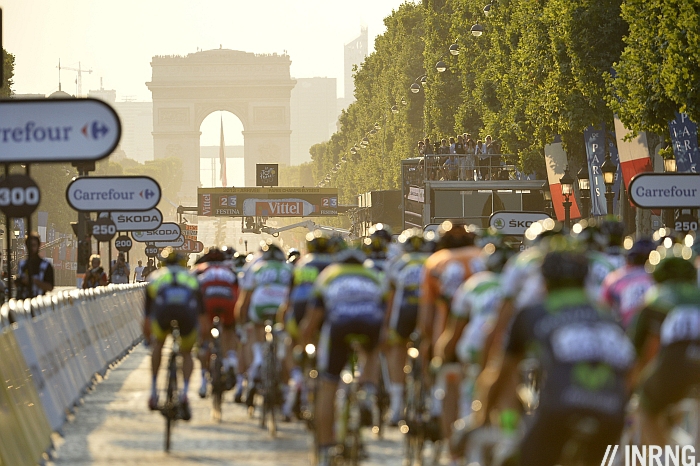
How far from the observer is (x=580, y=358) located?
7.10 metres

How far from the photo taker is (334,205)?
107 m

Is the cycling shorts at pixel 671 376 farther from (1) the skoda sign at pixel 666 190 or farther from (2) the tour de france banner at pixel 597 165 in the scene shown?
(2) the tour de france banner at pixel 597 165

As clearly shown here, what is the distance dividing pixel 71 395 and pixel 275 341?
10.7 ft

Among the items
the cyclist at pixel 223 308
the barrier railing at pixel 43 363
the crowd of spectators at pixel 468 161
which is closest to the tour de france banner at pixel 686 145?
the barrier railing at pixel 43 363

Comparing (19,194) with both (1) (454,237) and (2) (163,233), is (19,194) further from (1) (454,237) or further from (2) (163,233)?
(2) (163,233)

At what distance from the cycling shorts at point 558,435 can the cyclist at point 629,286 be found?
3265mm

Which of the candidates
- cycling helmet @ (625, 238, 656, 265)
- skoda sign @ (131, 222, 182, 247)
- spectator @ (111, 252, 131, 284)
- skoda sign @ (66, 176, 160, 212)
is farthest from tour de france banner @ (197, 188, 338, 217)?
cycling helmet @ (625, 238, 656, 265)

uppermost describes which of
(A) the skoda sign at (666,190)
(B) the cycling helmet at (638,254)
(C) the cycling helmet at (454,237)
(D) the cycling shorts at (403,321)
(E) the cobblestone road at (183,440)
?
(A) the skoda sign at (666,190)

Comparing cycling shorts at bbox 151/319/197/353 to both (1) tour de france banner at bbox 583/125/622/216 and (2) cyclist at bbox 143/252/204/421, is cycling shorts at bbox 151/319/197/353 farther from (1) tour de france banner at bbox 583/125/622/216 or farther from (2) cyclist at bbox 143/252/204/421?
(1) tour de france banner at bbox 583/125/622/216

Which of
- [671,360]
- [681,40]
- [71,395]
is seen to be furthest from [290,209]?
[671,360]

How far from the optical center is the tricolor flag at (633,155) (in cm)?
3725

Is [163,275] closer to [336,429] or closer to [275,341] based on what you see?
[275,341]

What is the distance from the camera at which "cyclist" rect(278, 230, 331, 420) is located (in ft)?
45.5

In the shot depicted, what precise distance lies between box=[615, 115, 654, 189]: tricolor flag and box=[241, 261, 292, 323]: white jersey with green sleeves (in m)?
22.2
